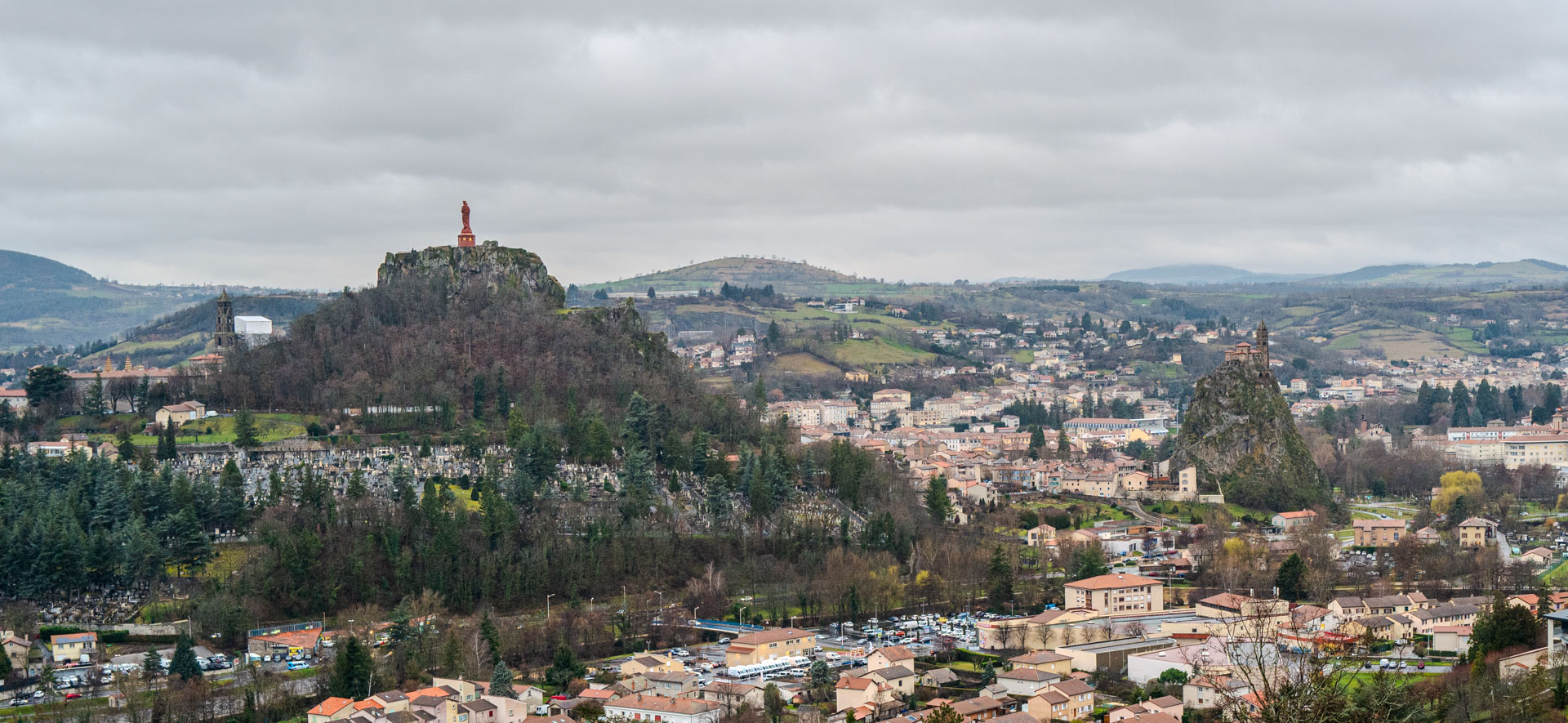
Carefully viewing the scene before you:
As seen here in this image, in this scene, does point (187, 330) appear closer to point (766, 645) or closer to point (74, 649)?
point (74, 649)

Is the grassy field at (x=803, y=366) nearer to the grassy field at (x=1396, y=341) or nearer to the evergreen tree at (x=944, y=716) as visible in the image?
the grassy field at (x=1396, y=341)

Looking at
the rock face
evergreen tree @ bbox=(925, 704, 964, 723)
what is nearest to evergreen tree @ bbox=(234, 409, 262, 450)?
the rock face

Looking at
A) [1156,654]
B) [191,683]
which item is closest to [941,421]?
→ [1156,654]

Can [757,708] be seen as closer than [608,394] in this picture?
Yes

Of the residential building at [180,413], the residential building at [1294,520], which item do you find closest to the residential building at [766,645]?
the residential building at [1294,520]

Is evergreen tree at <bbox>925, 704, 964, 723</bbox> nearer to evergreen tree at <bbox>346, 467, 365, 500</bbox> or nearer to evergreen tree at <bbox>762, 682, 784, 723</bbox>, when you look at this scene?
evergreen tree at <bbox>762, 682, 784, 723</bbox>

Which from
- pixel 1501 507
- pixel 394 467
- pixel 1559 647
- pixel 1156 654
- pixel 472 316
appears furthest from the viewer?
pixel 472 316

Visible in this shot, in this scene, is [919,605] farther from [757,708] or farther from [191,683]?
Answer: [191,683]
